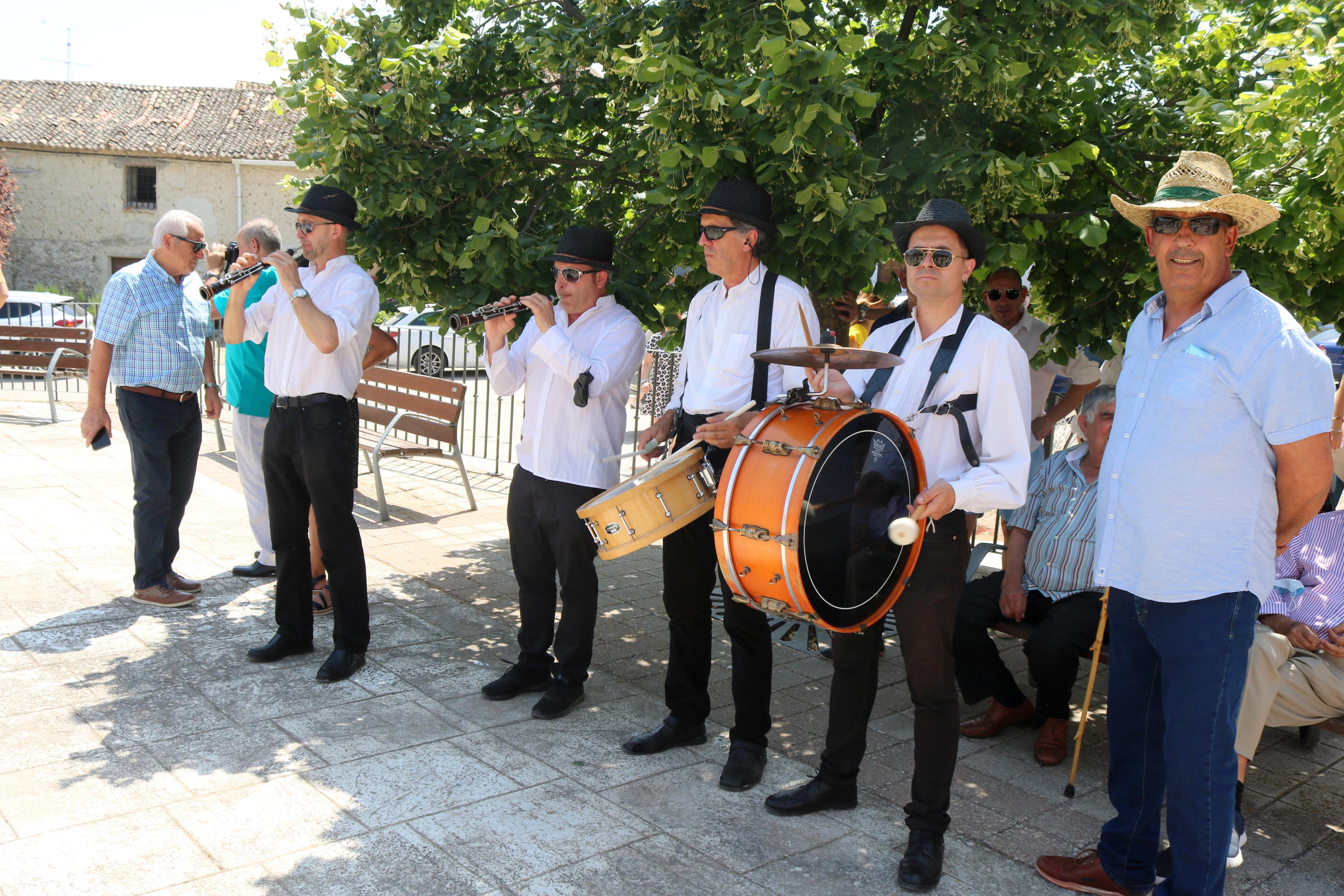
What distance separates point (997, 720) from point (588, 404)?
2265 mm

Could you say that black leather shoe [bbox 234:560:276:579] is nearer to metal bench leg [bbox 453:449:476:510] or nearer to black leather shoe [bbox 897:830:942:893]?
metal bench leg [bbox 453:449:476:510]

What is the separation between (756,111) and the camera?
4.21 m

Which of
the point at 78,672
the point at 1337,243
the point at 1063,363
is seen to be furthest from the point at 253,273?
the point at 1337,243

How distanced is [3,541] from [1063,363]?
6.58 metres


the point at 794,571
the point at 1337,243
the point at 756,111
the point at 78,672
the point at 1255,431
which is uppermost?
the point at 756,111

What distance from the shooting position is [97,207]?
116 feet

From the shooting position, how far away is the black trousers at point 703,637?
166 inches

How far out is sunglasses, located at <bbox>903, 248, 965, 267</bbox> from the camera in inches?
138

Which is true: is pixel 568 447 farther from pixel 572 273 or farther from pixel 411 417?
pixel 411 417

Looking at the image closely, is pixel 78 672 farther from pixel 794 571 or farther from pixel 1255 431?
pixel 1255 431

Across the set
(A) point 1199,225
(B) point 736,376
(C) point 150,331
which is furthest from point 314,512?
(A) point 1199,225

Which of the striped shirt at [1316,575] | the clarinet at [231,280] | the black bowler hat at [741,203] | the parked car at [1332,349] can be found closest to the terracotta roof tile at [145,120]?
the parked car at [1332,349]

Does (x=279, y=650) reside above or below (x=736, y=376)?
below

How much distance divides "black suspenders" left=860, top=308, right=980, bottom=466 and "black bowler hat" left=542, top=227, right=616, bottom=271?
1668 mm
